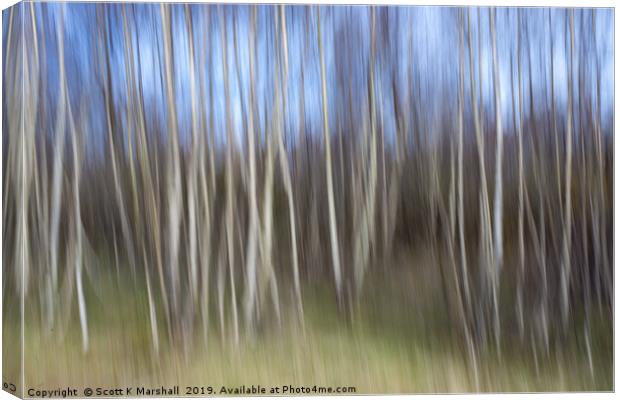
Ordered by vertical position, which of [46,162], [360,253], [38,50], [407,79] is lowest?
[360,253]

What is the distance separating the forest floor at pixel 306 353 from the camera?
3629mm

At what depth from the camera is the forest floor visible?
3.63 meters

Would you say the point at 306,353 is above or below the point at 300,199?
below

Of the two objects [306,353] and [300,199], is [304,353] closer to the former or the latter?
[306,353]

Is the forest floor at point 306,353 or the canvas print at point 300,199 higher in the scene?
the canvas print at point 300,199

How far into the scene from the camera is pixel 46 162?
142 inches

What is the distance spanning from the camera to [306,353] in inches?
145

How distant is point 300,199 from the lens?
3.66 m

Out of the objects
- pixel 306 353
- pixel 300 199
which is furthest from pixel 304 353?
pixel 300 199

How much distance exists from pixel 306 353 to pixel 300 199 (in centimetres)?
65

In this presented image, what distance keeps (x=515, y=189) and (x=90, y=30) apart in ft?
6.25

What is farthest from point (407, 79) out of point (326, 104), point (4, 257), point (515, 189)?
point (4, 257)

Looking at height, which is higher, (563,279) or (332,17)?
(332,17)

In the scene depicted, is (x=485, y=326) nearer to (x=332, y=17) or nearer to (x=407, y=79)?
(x=407, y=79)
